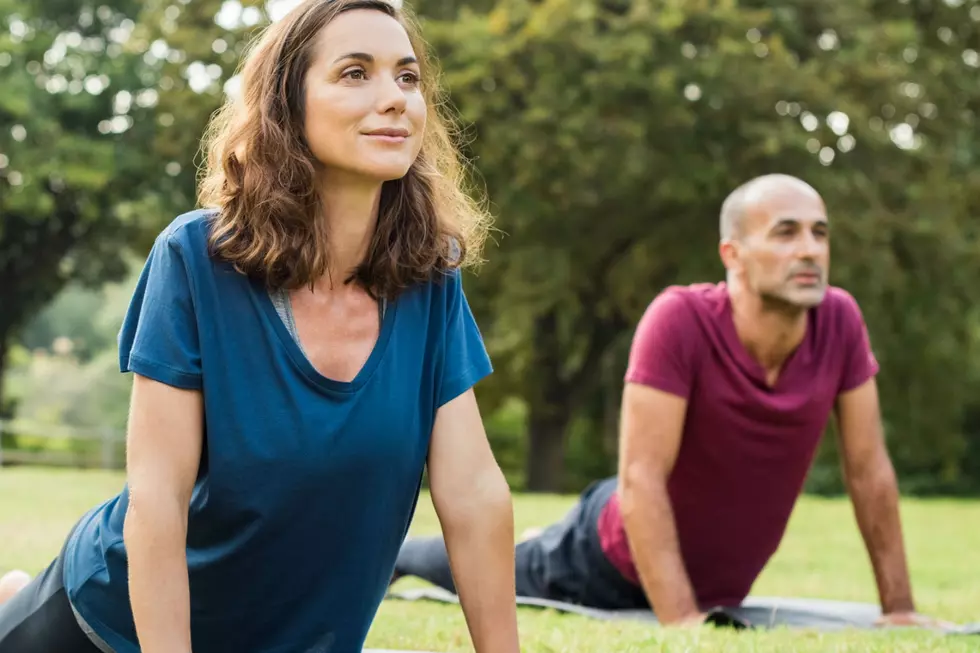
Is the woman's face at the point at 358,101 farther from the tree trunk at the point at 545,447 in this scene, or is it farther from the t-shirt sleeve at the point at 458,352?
the tree trunk at the point at 545,447

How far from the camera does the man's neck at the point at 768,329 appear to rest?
5.00 m

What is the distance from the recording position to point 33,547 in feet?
26.3

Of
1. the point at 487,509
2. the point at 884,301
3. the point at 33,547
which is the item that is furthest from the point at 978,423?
the point at 487,509

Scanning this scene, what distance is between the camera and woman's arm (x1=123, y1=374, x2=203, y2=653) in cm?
241

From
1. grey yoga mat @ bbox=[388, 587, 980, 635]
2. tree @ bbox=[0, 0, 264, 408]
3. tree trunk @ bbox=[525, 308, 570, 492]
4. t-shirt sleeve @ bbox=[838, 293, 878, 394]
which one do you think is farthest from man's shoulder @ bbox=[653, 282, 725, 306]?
tree trunk @ bbox=[525, 308, 570, 492]

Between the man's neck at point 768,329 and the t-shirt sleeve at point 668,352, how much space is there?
19cm

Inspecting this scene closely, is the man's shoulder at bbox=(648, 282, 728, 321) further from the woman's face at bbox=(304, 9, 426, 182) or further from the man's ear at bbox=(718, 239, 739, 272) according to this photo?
the woman's face at bbox=(304, 9, 426, 182)

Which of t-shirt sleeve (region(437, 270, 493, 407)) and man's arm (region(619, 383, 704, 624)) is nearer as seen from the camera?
t-shirt sleeve (region(437, 270, 493, 407))

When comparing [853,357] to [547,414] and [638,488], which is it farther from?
[547,414]

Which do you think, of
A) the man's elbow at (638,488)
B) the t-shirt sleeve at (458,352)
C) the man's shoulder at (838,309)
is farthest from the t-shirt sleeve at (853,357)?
the t-shirt sleeve at (458,352)

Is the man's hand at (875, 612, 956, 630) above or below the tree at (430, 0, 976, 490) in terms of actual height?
below

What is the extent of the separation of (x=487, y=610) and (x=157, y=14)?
18.2 metres

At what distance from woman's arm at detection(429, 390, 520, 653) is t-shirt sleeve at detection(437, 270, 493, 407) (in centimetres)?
3

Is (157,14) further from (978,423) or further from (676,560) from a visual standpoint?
(978,423)
